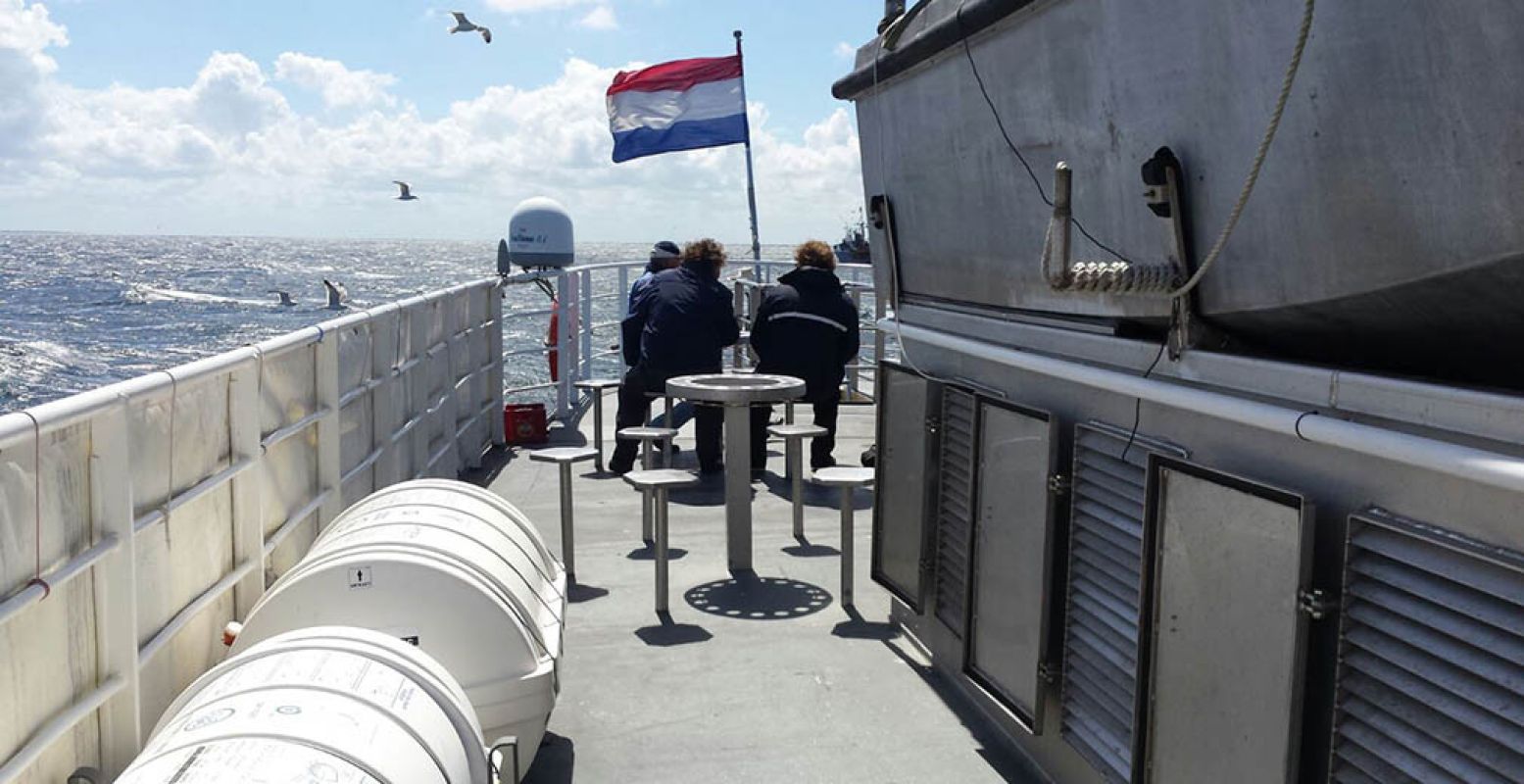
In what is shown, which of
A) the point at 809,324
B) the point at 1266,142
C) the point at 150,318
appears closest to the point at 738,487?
the point at 809,324

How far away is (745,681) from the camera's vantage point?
5.72 metres

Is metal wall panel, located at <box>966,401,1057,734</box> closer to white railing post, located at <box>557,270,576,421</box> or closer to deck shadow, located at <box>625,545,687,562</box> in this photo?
deck shadow, located at <box>625,545,687,562</box>

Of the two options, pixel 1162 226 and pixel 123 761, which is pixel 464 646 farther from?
pixel 1162 226

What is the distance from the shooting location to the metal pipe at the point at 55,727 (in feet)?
10.1

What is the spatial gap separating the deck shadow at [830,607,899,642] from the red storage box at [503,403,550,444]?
5.64 m

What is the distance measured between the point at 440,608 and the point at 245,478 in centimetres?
137

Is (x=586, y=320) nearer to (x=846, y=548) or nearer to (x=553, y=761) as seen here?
(x=846, y=548)

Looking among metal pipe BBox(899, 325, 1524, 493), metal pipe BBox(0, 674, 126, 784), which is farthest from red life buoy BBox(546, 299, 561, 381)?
metal pipe BBox(0, 674, 126, 784)

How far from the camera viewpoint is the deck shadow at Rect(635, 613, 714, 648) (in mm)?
6250

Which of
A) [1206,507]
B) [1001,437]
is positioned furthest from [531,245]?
[1206,507]

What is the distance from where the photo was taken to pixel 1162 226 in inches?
143

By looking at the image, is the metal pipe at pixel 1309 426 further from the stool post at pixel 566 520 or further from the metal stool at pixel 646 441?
the metal stool at pixel 646 441

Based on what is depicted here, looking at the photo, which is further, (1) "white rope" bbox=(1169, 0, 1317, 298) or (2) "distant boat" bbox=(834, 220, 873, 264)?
(2) "distant boat" bbox=(834, 220, 873, 264)

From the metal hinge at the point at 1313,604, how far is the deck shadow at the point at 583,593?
456cm
